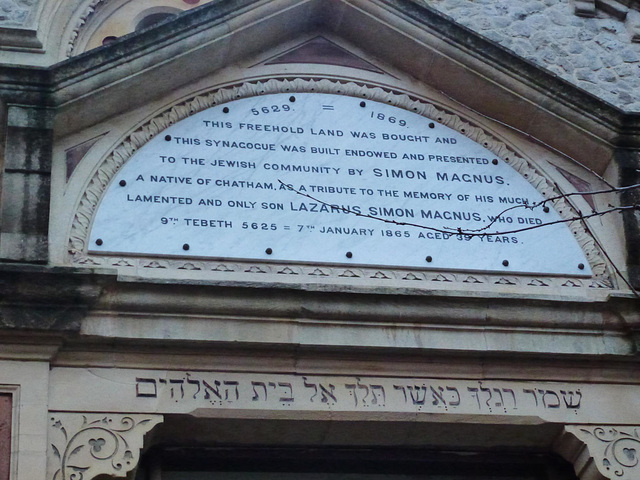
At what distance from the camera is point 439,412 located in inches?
293

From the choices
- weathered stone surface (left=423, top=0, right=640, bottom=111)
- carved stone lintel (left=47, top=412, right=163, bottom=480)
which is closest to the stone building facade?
carved stone lintel (left=47, top=412, right=163, bottom=480)

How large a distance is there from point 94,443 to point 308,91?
109 inches

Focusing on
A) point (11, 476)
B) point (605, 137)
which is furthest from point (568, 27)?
point (11, 476)

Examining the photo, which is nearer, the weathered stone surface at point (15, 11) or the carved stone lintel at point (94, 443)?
the carved stone lintel at point (94, 443)

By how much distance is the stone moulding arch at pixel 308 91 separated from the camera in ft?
25.4

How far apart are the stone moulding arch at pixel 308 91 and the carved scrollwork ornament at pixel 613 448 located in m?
0.97

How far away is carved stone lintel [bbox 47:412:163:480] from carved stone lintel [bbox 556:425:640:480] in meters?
2.36

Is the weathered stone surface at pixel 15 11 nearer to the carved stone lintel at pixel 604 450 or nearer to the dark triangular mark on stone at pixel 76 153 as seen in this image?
the dark triangular mark on stone at pixel 76 153

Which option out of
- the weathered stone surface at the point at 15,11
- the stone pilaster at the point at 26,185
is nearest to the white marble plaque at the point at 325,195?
the stone pilaster at the point at 26,185

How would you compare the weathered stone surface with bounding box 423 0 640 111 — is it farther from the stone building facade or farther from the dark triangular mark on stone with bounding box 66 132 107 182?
the dark triangular mark on stone with bounding box 66 132 107 182

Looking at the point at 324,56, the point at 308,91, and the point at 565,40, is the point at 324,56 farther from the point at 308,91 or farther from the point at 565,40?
the point at 565,40

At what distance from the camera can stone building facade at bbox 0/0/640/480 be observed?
721cm

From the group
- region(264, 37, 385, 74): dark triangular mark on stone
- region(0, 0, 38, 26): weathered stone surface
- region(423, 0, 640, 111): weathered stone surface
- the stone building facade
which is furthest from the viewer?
region(423, 0, 640, 111): weathered stone surface

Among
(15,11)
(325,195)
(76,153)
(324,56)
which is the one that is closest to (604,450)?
(325,195)
